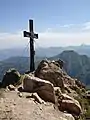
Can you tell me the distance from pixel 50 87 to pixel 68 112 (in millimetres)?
2268

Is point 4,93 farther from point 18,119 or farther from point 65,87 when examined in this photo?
point 65,87

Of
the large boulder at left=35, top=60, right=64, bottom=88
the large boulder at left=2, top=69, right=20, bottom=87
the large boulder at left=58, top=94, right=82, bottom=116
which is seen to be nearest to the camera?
the large boulder at left=58, top=94, right=82, bottom=116

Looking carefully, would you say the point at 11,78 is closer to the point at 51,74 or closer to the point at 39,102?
the point at 51,74

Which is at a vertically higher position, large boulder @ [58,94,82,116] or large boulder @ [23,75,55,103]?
large boulder @ [23,75,55,103]

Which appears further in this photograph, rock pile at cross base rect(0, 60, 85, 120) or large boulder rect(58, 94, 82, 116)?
large boulder rect(58, 94, 82, 116)

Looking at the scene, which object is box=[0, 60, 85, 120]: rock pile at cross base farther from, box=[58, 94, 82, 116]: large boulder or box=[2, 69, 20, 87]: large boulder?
box=[2, 69, 20, 87]: large boulder

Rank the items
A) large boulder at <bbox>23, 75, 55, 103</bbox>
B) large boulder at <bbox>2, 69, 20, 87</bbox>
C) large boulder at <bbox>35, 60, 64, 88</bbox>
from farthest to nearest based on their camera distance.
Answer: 1. large boulder at <bbox>2, 69, 20, 87</bbox>
2. large boulder at <bbox>35, 60, 64, 88</bbox>
3. large boulder at <bbox>23, 75, 55, 103</bbox>

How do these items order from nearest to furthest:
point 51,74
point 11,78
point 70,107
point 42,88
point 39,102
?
point 39,102
point 70,107
point 42,88
point 51,74
point 11,78

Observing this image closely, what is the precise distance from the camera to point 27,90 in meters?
23.8

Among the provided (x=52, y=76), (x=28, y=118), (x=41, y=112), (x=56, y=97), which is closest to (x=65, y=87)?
(x=52, y=76)

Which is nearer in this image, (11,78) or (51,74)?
(51,74)

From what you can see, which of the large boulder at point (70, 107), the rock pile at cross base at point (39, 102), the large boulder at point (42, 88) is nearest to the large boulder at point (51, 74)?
the rock pile at cross base at point (39, 102)

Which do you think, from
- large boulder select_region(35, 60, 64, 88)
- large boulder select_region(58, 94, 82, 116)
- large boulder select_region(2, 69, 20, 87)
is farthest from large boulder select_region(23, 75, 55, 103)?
large boulder select_region(2, 69, 20, 87)

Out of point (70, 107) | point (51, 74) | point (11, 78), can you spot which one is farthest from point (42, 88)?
point (11, 78)
